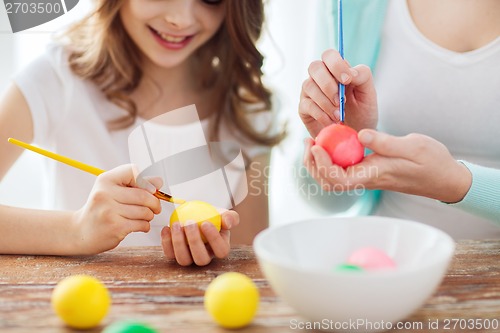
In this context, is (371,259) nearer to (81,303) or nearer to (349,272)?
(349,272)

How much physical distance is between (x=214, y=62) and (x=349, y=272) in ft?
3.99

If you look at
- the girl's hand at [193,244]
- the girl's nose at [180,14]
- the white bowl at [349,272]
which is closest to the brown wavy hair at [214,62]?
the girl's nose at [180,14]

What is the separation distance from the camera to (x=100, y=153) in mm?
1633

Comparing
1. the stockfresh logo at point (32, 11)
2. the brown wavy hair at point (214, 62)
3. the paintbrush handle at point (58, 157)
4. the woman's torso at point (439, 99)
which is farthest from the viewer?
the stockfresh logo at point (32, 11)

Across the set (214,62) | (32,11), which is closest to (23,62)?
(32,11)

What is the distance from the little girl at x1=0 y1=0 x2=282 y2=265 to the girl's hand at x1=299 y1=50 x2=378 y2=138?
1.42 feet

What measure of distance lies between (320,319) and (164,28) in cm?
99

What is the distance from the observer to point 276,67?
220 centimetres

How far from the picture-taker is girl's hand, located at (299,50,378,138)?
1.06m

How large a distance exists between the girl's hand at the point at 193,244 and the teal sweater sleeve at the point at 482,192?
1.42 feet

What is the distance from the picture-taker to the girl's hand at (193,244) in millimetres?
927

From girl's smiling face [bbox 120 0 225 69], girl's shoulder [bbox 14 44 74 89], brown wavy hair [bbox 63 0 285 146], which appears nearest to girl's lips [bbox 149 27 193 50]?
girl's smiling face [bbox 120 0 225 69]

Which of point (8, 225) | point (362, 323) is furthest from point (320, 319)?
point (8, 225)

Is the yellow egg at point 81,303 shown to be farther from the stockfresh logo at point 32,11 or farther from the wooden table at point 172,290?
the stockfresh logo at point 32,11
